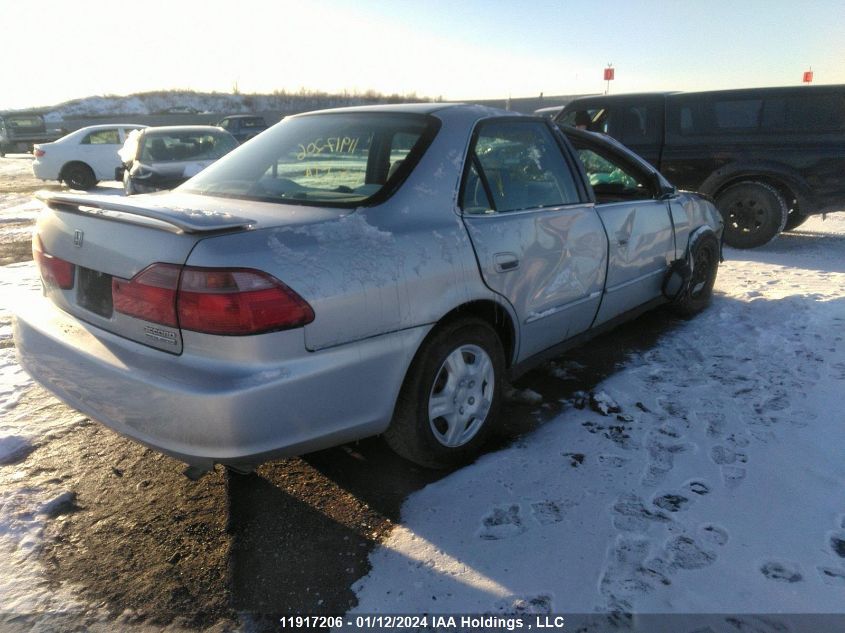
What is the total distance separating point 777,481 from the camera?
2.55 meters

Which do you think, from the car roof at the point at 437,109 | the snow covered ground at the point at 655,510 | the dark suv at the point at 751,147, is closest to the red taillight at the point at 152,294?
the snow covered ground at the point at 655,510

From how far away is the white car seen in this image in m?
14.4

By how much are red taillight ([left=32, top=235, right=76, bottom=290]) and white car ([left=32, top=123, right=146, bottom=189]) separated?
1337 centimetres

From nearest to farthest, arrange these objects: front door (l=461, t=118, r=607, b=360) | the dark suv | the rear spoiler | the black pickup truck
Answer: the rear spoiler < front door (l=461, t=118, r=607, b=360) < the dark suv < the black pickup truck

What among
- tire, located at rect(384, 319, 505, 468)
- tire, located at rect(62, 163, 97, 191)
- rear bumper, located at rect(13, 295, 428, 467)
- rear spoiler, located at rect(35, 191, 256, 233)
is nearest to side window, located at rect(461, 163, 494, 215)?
tire, located at rect(384, 319, 505, 468)

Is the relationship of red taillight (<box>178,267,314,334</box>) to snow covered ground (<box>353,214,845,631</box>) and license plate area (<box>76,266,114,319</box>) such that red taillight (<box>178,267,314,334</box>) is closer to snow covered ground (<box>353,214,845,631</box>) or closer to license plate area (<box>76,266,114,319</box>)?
license plate area (<box>76,266,114,319</box>)

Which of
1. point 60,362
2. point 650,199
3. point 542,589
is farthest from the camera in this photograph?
point 650,199

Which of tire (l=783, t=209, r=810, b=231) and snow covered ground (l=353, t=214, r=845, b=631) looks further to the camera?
tire (l=783, t=209, r=810, b=231)

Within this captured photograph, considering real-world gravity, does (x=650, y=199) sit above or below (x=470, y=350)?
above

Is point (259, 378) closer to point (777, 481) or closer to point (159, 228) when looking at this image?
point (159, 228)

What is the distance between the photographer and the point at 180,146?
33.2 feet

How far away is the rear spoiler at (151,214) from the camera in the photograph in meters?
2.00

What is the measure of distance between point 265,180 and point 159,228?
0.89m

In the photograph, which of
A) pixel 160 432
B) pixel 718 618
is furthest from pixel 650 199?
pixel 160 432
